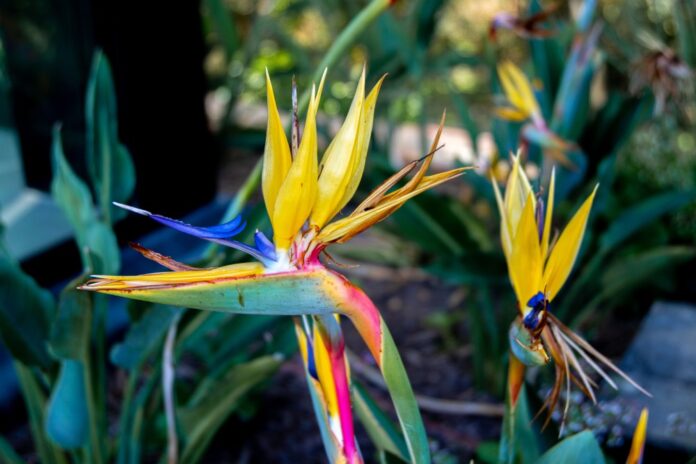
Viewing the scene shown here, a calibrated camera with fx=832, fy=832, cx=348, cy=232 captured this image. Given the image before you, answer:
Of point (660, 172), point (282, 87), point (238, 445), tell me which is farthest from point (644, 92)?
point (282, 87)

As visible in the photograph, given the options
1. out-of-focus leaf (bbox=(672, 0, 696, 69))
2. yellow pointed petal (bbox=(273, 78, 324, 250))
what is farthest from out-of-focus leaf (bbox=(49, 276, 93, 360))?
out-of-focus leaf (bbox=(672, 0, 696, 69))

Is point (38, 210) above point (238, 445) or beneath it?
above

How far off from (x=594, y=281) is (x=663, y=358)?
202 mm

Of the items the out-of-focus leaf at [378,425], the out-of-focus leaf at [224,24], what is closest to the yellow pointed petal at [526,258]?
the out-of-focus leaf at [378,425]

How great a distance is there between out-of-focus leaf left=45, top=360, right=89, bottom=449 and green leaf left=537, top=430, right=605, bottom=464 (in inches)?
22.2

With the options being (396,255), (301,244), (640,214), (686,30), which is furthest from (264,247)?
(396,255)

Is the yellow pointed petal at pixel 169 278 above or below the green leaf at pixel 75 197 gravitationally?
above

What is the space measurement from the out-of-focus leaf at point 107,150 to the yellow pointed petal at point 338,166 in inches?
24.9

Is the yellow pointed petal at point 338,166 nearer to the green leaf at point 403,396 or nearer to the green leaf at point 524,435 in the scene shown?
the green leaf at point 403,396

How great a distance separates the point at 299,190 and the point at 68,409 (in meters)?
0.56

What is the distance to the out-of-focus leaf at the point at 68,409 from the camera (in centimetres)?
96

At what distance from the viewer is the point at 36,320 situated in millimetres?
1044

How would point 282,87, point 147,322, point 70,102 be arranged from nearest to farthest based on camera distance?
1. point 147,322
2. point 70,102
3. point 282,87

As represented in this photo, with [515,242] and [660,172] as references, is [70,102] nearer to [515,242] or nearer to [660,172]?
[660,172]
